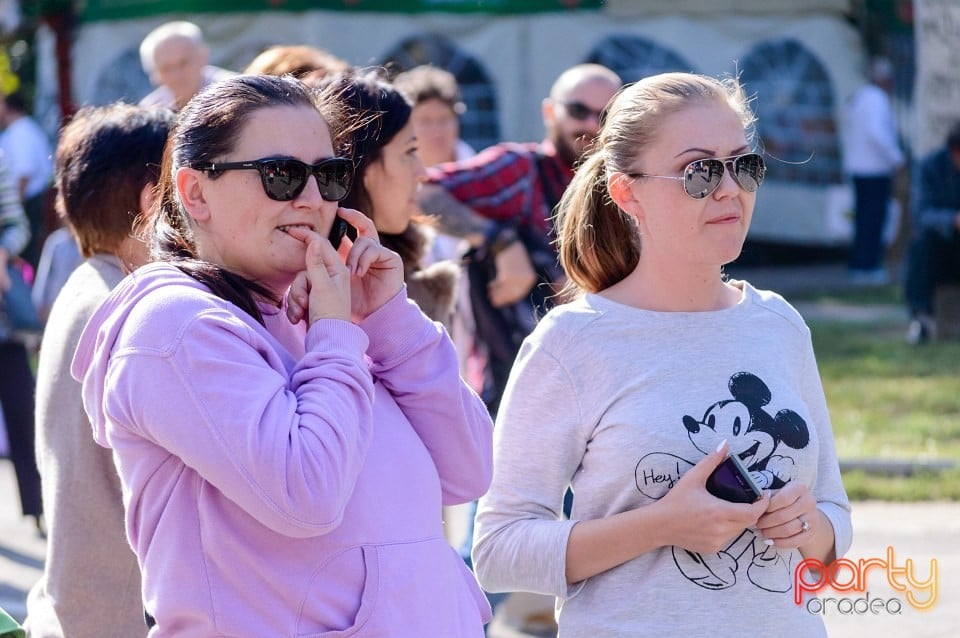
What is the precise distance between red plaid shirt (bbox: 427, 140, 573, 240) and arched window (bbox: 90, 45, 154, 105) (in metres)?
10.2

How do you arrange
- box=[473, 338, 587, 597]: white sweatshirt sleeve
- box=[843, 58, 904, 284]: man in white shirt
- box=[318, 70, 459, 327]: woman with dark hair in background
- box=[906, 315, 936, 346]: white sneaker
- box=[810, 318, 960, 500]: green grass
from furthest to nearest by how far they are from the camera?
box=[843, 58, 904, 284]: man in white shirt < box=[906, 315, 936, 346]: white sneaker < box=[810, 318, 960, 500]: green grass < box=[318, 70, 459, 327]: woman with dark hair in background < box=[473, 338, 587, 597]: white sweatshirt sleeve

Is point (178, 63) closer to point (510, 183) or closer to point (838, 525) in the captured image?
point (510, 183)

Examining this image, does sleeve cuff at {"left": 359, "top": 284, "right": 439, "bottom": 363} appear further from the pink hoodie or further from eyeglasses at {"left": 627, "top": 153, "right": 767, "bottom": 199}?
eyeglasses at {"left": 627, "top": 153, "right": 767, "bottom": 199}

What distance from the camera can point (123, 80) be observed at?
49.6 feet

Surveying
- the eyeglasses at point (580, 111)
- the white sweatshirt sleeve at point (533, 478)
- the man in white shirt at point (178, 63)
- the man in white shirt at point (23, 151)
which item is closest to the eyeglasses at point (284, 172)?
the white sweatshirt sleeve at point (533, 478)

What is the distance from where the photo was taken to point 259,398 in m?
2.10

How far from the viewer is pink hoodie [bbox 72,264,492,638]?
2082 millimetres

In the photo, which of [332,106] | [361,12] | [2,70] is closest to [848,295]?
[361,12]

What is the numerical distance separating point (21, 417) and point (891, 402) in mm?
5270

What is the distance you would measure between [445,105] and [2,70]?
11984mm

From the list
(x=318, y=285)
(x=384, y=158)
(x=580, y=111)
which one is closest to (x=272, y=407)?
(x=318, y=285)

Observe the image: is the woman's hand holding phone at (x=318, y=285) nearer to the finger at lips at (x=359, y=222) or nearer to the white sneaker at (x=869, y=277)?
the finger at lips at (x=359, y=222)

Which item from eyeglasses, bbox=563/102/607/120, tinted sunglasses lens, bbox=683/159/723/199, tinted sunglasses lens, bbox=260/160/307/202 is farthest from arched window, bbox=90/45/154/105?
tinted sunglasses lens, bbox=260/160/307/202

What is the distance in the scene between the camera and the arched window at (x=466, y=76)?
1477 centimetres
